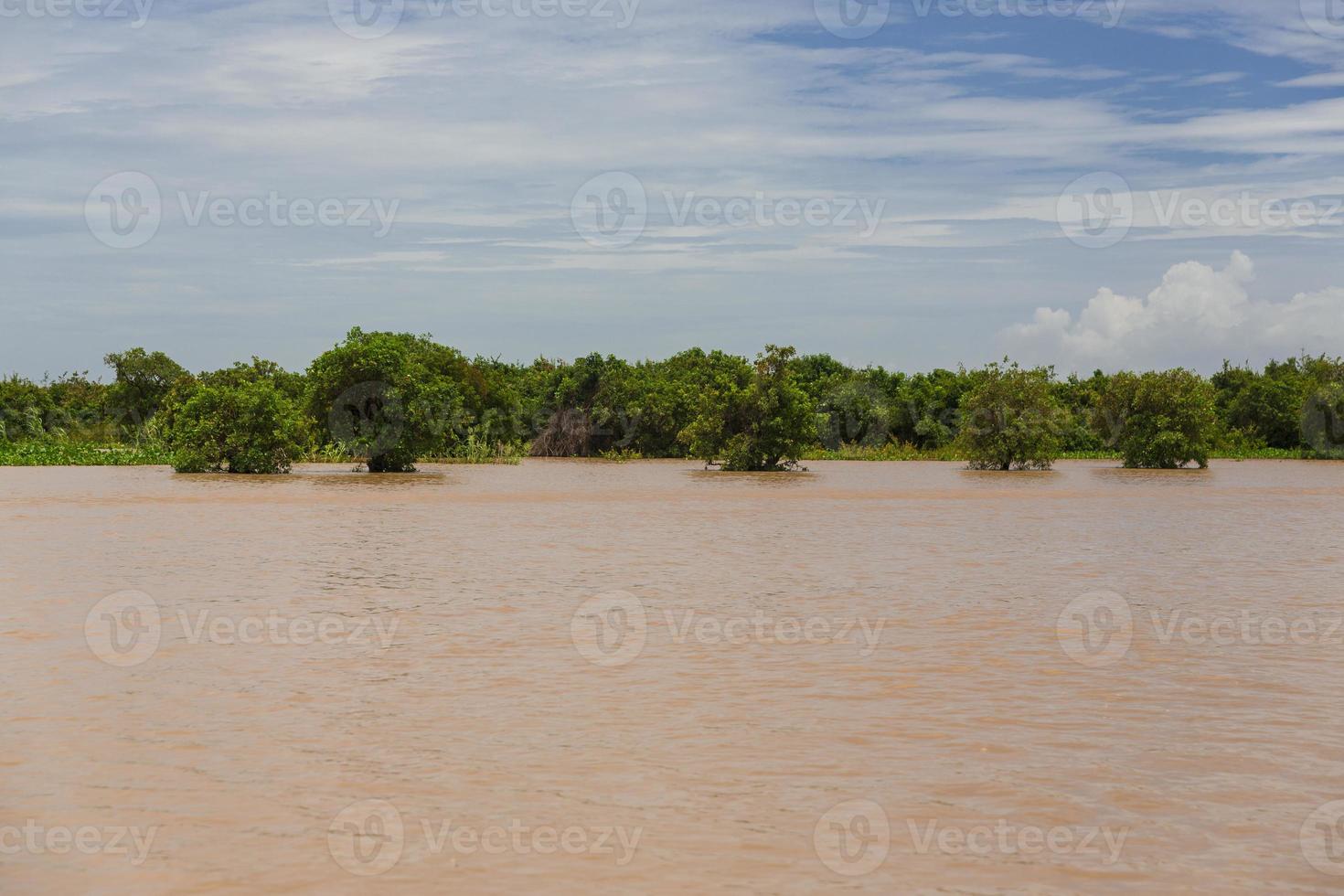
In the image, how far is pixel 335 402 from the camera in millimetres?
45375

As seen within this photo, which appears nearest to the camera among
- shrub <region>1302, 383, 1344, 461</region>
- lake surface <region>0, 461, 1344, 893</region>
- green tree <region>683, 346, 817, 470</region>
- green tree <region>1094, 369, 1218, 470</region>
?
lake surface <region>0, 461, 1344, 893</region>

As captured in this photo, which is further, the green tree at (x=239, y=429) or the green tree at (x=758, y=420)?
the green tree at (x=758, y=420)

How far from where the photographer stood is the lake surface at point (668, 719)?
6.29 metres

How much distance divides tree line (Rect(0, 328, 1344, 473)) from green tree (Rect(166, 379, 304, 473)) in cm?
7

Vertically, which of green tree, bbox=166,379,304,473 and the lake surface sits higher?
green tree, bbox=166,379,304,473

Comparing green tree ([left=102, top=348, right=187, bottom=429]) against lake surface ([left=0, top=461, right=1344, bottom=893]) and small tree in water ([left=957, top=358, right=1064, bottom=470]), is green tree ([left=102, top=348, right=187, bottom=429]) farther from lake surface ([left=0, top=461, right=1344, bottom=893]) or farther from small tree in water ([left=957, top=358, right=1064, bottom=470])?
lake surface ([left=0, top=461, right=1344, bottom=893])

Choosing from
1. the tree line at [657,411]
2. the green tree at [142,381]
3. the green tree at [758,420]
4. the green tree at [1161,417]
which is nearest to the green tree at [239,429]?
the tree line at [657,411]

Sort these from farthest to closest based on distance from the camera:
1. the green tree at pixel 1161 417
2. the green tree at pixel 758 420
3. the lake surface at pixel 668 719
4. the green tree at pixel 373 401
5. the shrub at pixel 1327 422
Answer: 1. the shrub at pixel 1327 422
2. the green tree at pixel 1161 417
3. the green tree at pixel 758 420
4. the green tree at pixel 373 401
5. the lake surface at pixel 668 719

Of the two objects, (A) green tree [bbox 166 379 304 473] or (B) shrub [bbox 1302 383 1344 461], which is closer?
(A) green tree [bbox 166 379 304 473]

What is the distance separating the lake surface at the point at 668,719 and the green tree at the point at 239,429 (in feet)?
81.4

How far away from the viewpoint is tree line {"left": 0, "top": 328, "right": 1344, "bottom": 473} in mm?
45594

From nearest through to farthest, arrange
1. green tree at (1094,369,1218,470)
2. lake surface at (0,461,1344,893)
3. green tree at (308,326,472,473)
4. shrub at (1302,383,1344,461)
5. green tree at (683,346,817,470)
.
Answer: lake surface at (0,461,1344,893)
green tree at (308,326,472,473)
green tree at (683,346,817,470)
green tree at (1094,369,1218,470)
shrub at (1302,383,1344,461)

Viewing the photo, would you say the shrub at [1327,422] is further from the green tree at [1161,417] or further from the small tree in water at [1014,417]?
the small tree in water at [1014,417]

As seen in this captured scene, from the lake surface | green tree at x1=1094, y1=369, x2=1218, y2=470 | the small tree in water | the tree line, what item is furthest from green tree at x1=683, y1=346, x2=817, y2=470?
the lake surface
